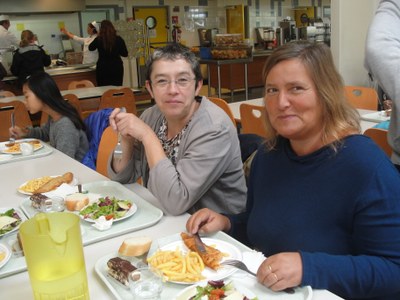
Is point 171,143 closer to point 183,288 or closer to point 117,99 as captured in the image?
point 183,288

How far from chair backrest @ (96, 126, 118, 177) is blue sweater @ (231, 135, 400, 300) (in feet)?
4.30

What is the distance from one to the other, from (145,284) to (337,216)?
0.52m

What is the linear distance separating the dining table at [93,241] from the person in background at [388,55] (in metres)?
0.75

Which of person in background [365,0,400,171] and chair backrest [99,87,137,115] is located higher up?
person in background [365,0,400,171]

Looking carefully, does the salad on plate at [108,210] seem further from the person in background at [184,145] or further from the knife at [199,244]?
the knife at [199,244]

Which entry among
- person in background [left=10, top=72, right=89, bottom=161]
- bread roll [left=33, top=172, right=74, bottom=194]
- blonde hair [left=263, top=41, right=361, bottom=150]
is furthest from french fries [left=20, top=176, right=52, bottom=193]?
blonde hair [left=263, top=41, right=361, bottom=150]

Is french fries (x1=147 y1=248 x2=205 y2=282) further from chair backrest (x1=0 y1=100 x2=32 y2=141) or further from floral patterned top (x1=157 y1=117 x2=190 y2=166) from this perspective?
chair backrest (x1=0 y1=100 x2=32 y2=141)

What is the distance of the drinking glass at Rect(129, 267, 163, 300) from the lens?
1.03 m

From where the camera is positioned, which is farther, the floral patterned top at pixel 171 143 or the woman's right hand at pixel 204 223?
the floral patterned top at pixel 171 143

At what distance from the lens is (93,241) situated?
1.37 metres

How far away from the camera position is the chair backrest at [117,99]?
495 centimetres

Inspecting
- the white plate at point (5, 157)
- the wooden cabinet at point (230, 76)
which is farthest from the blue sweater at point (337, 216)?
the wooden cabinet at point (230, 76)

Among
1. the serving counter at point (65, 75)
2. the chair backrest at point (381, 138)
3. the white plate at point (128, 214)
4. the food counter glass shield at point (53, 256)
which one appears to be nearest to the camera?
the food counter glass shield at point (53, 256)

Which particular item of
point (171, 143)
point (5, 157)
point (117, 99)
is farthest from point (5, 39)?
point (171, 143)
